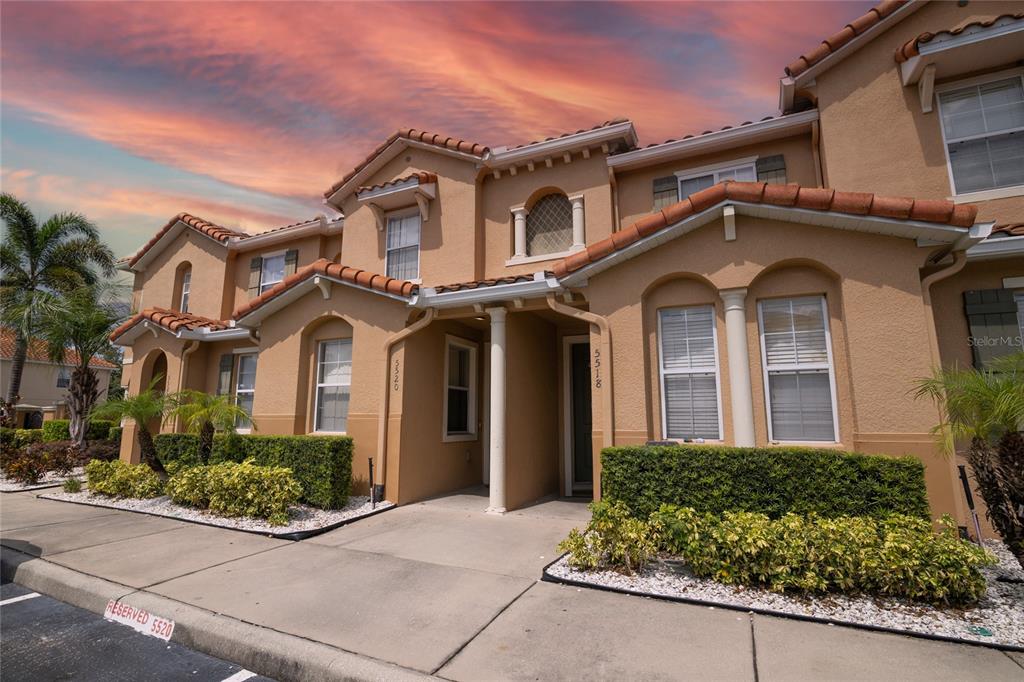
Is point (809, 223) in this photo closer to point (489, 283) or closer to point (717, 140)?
point (717, 140)

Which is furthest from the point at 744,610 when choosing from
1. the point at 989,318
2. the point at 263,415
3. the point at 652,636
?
the point at 263,415

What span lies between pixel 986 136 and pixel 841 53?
2408 millimetres

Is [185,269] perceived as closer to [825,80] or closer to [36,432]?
[36,432]

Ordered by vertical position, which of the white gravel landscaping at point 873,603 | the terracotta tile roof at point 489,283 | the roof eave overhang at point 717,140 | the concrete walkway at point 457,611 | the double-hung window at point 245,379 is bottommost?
the concrete walkway at point 457,611

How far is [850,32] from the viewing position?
7805mm

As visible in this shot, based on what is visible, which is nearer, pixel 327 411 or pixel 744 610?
pixel 744 610

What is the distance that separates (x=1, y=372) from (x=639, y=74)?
1539 inches

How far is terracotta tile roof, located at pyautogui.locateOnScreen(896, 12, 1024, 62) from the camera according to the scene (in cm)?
671

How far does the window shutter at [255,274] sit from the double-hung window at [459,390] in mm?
7359

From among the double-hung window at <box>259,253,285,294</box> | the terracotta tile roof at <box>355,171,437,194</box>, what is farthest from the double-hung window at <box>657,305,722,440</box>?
the double-hung window at <box>259,253,285,294</box>

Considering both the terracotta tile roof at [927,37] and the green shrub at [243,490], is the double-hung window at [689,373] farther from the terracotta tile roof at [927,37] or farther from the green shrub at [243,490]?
the green shrub at [243,490]

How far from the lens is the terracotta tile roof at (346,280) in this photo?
8906mm

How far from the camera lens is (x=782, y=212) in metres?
6.50

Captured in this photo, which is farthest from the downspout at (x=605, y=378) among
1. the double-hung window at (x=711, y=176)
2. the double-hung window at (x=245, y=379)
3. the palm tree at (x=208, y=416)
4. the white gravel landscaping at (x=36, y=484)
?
the white gravel landscaping at (x=36, y=484)
